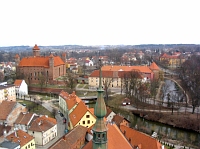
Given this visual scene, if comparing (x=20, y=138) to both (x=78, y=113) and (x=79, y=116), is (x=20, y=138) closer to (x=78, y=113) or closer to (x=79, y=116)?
(x=79, y=116)

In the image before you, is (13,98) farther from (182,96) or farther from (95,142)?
(95,142)

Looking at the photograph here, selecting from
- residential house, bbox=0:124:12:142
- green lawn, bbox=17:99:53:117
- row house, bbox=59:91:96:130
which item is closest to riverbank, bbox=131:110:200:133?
row house, bbox=59:91:96:130

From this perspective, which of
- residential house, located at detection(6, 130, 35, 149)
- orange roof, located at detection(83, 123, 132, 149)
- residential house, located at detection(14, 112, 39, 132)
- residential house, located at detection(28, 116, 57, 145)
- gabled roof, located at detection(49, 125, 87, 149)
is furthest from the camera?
residential house, located at detection(14, 112, 39, 132)

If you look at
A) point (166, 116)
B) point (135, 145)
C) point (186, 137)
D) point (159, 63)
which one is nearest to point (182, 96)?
point (166, 116)

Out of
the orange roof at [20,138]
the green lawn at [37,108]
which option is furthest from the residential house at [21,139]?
the green lawn at [37,108]

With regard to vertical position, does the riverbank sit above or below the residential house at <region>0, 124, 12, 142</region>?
below

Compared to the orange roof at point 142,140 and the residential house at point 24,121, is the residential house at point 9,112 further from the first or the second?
the orange roof at point 142,140

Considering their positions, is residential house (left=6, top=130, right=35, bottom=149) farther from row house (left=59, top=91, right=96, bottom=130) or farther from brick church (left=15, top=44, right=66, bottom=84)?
brick church (left=15, top=44, right=66, bottom=84)
